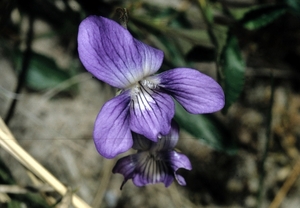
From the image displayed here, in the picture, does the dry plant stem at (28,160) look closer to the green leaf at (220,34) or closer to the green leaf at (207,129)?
the green leaf at (207,129)

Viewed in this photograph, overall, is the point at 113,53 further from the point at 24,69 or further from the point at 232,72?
the point at 24,69

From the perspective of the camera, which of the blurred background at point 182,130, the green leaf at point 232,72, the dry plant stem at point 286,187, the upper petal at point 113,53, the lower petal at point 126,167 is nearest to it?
the upper petal at point 113,53

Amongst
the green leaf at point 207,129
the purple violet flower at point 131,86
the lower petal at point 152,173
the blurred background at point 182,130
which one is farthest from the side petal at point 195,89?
the blurred background at point 182,130

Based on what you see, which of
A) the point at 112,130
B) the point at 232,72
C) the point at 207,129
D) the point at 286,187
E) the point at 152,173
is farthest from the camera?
the point at 286,187

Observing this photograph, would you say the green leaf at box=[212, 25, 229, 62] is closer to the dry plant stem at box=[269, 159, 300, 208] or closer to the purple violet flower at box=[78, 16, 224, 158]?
the purple violet flower at box=[78, 16, 224, 158]

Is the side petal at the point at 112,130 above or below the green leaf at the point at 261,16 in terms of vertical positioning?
above

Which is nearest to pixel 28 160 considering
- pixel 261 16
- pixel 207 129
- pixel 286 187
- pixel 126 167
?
pixel 126 167

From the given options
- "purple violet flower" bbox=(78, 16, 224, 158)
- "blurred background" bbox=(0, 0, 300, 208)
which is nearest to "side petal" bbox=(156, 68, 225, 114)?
"purple violet flower" bbox=(78, 16, 224, 158)
